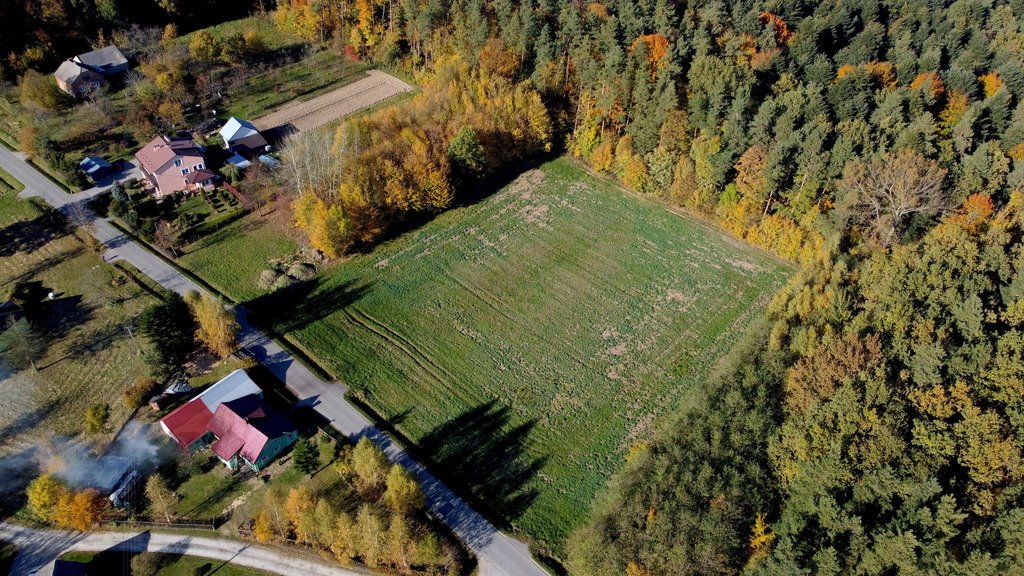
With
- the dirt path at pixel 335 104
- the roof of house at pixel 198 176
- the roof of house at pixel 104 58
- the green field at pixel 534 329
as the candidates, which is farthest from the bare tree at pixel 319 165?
the roof of house at pixel 104 58

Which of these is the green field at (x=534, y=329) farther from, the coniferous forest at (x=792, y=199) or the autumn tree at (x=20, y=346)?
the autumn tree at (x=20, y=346)

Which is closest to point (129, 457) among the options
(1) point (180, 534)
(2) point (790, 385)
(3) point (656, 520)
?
(1) point (180, 534)

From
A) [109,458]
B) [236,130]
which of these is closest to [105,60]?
[236,130]

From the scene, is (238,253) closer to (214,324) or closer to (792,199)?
(214,324)

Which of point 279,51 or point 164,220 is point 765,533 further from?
point 279,51

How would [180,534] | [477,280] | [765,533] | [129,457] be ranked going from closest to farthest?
[765,533] → [180,534] → [129,457] → [477,280]
